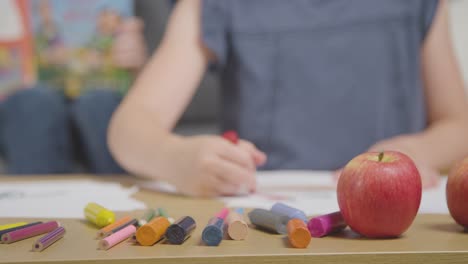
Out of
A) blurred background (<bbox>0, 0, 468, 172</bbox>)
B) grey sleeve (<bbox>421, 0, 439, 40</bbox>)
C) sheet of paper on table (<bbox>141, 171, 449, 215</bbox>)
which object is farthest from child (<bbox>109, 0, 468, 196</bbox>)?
blurred background (<bbox>0, 0, 468, 172</bbox>)

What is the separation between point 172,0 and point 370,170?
2.20 feet

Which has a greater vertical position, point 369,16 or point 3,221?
point 369,16

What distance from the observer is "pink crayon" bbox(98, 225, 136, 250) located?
1.15ft

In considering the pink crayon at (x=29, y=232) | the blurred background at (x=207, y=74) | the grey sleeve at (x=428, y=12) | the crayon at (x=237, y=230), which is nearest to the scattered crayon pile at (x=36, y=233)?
the pink crayon at (x=29, y=232)

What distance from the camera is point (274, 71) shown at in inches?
35.1

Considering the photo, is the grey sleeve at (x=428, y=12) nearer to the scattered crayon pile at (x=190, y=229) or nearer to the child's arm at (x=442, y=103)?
the child's arm at (x=442, y=103)

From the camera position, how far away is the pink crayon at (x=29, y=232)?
37 cm

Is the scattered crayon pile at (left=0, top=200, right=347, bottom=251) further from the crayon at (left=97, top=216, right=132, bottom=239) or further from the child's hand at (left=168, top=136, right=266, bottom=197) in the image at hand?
the child's hand at (left=168, top=136, right=266, bottom=197)

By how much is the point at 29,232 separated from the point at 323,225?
19 centimetres

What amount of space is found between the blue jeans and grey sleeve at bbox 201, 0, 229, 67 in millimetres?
346

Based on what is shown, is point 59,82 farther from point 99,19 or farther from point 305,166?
point 305,166

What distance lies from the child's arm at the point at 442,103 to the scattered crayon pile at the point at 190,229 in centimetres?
41

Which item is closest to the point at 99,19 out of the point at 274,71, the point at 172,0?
the point at 172,0

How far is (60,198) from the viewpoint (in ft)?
1.90
